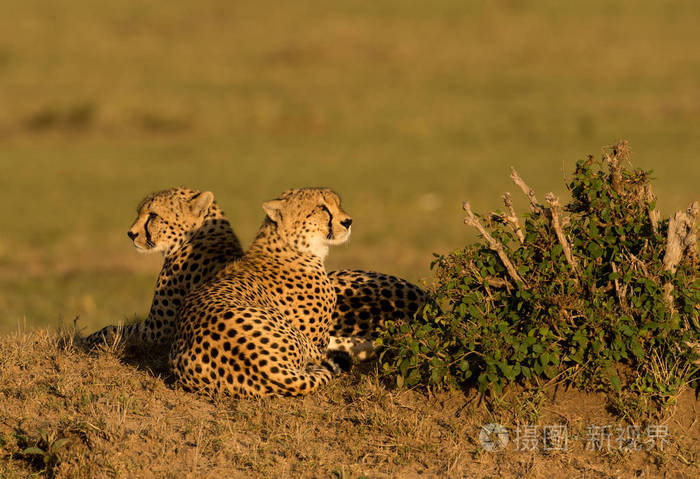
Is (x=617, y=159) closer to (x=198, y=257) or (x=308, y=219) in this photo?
(x=308, y=219)

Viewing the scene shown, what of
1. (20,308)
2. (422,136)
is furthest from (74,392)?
(422,136)

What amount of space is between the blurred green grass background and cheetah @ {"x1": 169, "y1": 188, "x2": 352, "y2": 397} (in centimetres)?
538

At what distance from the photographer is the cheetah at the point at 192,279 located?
6.25 meters

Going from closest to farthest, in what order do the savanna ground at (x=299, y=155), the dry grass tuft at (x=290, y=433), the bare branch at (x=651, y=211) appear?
1. the dry grass tuft at (x=290, y=433)
2. the savanna ground at (x=299, y=155)
3. the bare branch at (x=651, y=211)

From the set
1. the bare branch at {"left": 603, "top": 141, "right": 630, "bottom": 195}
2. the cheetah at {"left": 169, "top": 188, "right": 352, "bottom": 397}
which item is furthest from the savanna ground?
the bare branch at {"left": 603, "top": 141, "right": 630, "bottom": 195}

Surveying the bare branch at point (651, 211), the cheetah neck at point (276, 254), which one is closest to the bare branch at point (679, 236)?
the bare branch at point (651, 211)

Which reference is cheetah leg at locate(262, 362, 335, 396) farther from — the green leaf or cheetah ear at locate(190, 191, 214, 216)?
cheetah ear at locate(190, 191, 214, 216)

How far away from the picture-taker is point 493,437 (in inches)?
187

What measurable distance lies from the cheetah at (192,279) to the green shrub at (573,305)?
957mm

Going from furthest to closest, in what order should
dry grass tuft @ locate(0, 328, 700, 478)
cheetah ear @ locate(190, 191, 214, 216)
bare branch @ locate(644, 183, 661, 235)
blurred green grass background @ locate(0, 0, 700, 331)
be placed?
blurred green grass background @ locate(0, 0, 700, 331)
cheetah ear @ locate(190, 191, 214, 216)
bare branch @ locate(644, 183, 661, 235)
dry grass tuft @ locate(0, 328, 700, 478)

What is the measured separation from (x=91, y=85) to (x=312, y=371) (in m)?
27.4

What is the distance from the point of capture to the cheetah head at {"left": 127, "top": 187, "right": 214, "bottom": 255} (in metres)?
6.31

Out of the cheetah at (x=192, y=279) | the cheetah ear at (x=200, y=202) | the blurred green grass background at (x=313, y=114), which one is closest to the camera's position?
the cheetah at (x=192, y=279)

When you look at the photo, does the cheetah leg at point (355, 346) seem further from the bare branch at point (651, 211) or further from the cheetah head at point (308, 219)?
the bare branch at point (651, 211)
